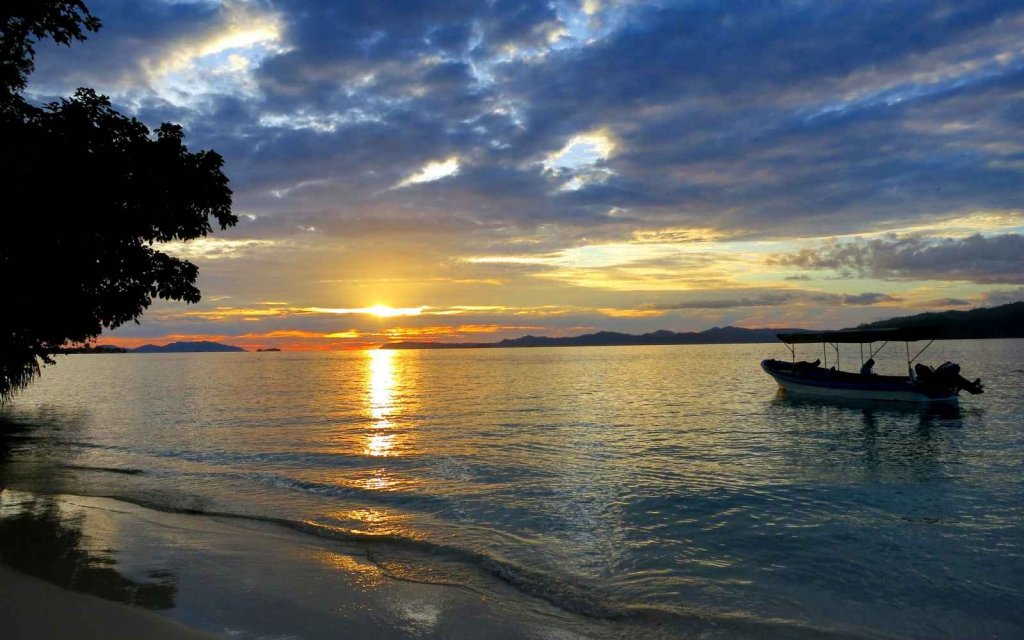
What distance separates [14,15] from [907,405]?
170 ft

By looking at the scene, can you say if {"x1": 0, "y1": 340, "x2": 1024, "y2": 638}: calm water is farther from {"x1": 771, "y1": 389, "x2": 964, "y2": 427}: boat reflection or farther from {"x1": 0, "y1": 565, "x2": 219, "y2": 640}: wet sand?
{"x1": 0, "y1": 565, "x2": 219, "y2": 640}: wet sand

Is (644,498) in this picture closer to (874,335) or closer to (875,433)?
(875,433)

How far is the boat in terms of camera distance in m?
40.6

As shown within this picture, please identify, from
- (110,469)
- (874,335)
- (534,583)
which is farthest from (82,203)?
(874,335)

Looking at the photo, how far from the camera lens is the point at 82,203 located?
11.1 metres

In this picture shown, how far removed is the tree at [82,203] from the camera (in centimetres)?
1075

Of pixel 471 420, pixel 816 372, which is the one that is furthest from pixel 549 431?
pixel 816 372

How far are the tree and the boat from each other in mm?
41760

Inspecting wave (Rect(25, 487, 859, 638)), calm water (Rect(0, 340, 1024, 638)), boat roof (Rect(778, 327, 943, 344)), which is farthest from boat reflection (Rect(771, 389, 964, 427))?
wave (Rect(25, 487, 859, 638))

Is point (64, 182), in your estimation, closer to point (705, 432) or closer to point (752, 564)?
point (752, 564)

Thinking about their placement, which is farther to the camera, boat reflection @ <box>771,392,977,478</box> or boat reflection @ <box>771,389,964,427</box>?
boat reflection @ <box>771,389,964,427</box>

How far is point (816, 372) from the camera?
48.3 metres

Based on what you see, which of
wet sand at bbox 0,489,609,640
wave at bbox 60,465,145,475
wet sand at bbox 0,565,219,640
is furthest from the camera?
wave at bbox 60,465,145,475

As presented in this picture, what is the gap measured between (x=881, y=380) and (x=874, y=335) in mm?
3902
